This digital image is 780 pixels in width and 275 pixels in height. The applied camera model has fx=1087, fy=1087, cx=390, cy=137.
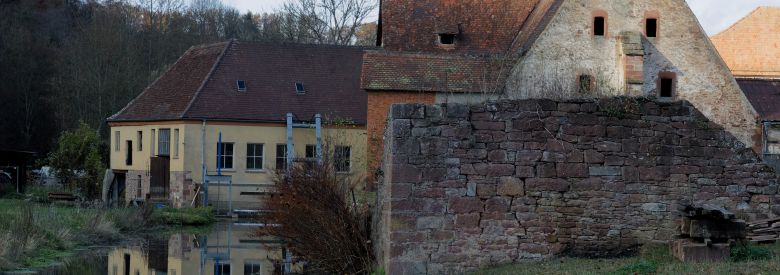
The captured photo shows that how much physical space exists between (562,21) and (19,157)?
24820 millimetres

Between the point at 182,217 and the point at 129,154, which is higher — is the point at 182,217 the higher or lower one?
the lower one

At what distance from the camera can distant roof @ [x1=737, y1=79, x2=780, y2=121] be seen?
37.2 meters

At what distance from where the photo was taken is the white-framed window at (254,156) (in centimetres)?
4219

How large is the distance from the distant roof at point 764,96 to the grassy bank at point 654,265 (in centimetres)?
2334

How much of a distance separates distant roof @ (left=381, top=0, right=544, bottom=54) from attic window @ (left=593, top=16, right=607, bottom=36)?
10.6ft

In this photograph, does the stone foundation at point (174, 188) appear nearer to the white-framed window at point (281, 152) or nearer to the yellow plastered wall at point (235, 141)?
the yellow plastered wall at point (235, 141)

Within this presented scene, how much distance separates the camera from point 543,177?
14906 mm

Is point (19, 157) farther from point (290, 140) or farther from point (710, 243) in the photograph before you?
point (710, 243)

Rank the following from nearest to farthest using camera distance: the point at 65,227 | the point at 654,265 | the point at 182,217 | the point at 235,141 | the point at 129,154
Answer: the point at 654,265 < the point at 65,227 < the point at 182,217 < the point at 235,141 < the point at 129,154

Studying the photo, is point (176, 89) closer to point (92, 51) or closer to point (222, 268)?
point (92, 51)

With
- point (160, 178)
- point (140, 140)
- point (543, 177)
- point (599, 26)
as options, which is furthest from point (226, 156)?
point (543, 177)

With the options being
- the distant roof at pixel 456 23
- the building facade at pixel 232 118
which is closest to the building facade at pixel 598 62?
the distant roof at pixel 456 23

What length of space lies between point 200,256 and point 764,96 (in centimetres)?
2306

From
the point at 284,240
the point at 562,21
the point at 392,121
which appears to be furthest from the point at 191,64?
the point at 392,121
